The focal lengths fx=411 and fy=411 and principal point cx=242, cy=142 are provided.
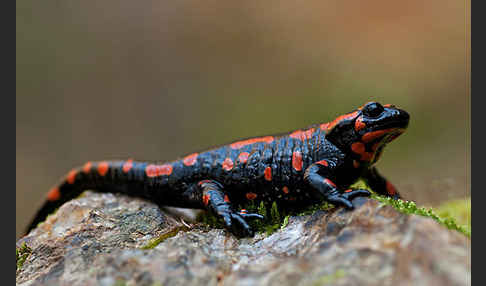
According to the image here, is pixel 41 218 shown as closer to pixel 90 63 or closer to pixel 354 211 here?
pixel 354 211

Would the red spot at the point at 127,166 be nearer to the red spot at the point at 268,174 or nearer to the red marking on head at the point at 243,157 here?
the red marking on head at the point at 243,157

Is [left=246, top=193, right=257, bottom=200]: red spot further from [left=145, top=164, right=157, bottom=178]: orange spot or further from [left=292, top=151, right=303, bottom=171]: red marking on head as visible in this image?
[left=145, top=164, right=157, bottom=178]: orange spot

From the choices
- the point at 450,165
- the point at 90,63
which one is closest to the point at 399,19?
the point at 450,165

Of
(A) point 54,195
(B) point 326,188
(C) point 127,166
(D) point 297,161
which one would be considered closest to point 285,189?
(D) point 297,161

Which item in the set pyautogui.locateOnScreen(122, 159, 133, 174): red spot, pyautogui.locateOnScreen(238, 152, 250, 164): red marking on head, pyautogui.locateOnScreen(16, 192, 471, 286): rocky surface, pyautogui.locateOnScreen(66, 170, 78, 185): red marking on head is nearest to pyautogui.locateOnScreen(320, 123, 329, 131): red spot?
pyautogui.locateOnScreen(238, 152, 250, 164): red marking on head

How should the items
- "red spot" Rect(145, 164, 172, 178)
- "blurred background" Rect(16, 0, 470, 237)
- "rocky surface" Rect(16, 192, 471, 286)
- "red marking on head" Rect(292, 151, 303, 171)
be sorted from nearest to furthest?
"rocky surface" Rect(16, 192, 471, 286) → "red marking on head" Rect(292, 151, 303, 171) → "red spot" Rect(145, 164, 172, 178) → "blurred background" Rect(16, 0, 470, 237)

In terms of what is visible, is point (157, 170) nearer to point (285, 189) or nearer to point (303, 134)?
point (285, 189)

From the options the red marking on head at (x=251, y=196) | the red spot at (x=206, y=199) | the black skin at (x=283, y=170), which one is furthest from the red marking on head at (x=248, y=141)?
the red spot at (x=206, y=199)
